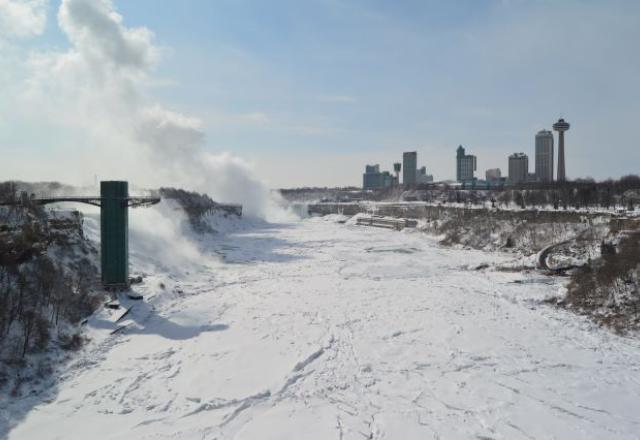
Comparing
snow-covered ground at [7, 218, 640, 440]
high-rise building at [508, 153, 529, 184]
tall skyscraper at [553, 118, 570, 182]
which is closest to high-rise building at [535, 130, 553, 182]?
high-rise building at [508, 153, 529, 184]

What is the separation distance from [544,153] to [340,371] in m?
193

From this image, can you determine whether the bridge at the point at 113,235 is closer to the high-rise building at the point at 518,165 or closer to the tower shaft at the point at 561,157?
the tower shaft at the point at 561,157

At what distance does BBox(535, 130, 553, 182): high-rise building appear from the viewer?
175m

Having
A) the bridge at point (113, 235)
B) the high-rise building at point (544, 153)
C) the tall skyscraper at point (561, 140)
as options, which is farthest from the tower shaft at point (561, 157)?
the bridge at point (113, 235)

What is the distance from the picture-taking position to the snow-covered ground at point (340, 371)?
7.33 meters

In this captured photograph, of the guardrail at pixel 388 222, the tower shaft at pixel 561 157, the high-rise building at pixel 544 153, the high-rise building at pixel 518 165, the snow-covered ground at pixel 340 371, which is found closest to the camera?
the snow-covered ground at pixel 340 371

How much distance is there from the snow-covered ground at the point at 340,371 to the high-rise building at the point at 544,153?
178m

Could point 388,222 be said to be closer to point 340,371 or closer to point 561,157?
point 340,371

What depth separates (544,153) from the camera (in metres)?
178

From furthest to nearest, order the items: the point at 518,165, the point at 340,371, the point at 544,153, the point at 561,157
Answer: the point at 544,153 < the point at 518,165 < the point at 561,157 < the point at 340,371

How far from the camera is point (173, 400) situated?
26.8 ft

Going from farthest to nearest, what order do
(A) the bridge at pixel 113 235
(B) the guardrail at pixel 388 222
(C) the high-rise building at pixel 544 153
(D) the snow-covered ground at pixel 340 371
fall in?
(C) the high-rise building at pixel 544 153 → (B) the guardrail at pixel 388 222 → (A) the bridge at pixel 113 235 → (D) the snow-covered ground at pixel 340 371

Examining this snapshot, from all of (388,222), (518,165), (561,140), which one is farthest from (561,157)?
(388,222)

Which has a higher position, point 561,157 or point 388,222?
point 561,157
